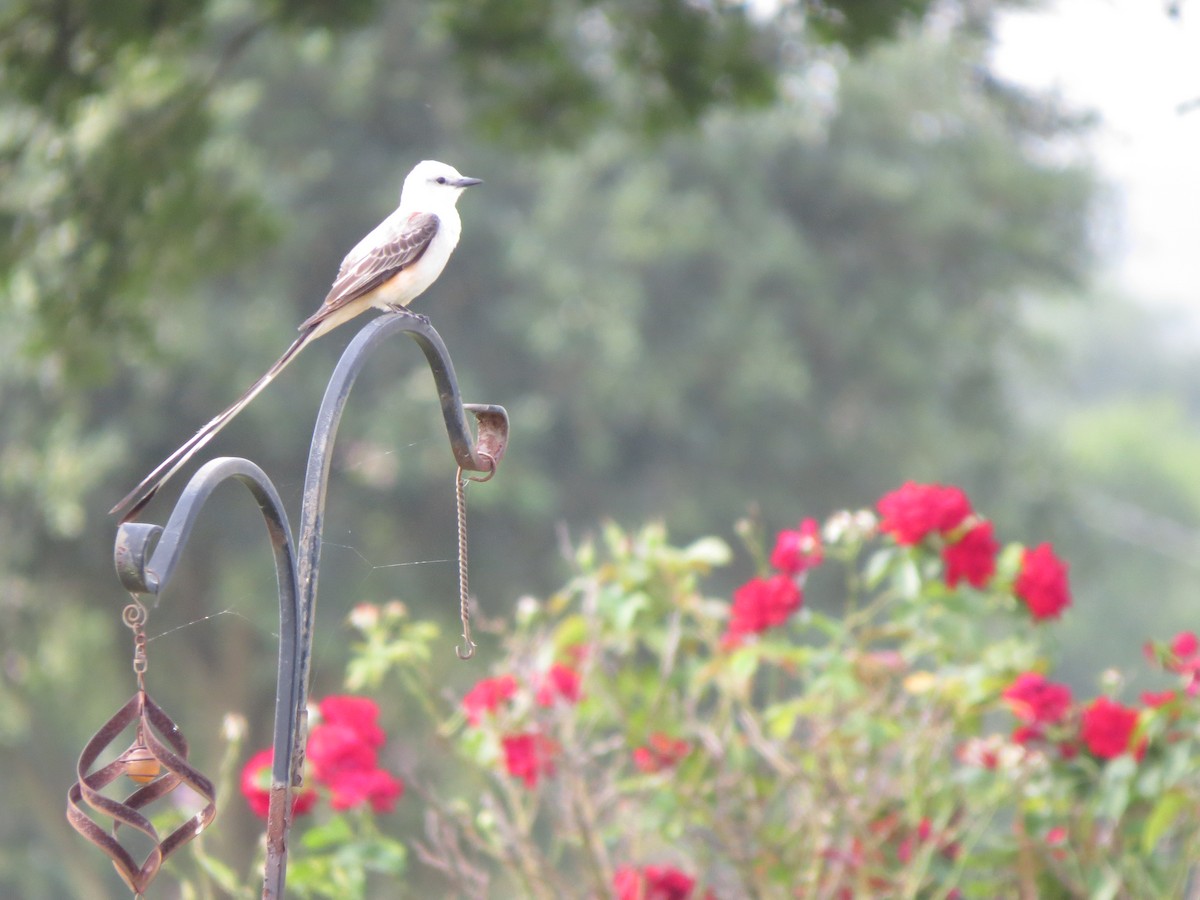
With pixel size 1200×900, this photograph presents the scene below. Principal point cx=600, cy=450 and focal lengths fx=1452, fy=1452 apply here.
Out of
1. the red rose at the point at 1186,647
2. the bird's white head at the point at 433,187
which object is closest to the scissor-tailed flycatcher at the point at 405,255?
the bird's white head at the point at 433,187

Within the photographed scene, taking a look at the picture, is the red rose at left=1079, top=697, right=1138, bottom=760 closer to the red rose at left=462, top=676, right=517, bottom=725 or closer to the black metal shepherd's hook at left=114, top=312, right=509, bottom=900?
the red rose at left=462, top=676, right=517, bottom=725

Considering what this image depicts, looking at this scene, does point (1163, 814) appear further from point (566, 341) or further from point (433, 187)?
point (566, 341)

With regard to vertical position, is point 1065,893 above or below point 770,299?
below

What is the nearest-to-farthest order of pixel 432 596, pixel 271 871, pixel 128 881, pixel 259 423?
1. pixel 128 881
2. pixel 271 871
3. pixel 259 423
4. pixel 432 596

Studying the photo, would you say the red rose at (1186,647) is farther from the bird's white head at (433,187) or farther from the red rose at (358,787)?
the bird's white head at (433,187)

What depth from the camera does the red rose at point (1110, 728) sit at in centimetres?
297

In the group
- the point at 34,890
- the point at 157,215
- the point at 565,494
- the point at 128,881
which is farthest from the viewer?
the point at 34,890

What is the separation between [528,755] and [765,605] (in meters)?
0.61

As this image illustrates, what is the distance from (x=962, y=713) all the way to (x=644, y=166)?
12.6 m

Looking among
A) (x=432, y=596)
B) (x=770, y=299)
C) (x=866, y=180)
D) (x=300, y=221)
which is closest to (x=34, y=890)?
(x=432, y=596)

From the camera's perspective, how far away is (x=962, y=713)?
311 cm

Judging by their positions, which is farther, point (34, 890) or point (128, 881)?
point (34, 890)

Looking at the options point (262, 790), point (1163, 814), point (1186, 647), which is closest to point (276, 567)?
point (262, 790)

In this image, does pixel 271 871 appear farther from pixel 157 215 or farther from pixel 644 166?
pixel 644 166
